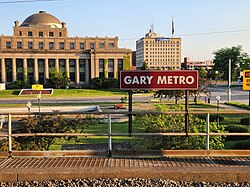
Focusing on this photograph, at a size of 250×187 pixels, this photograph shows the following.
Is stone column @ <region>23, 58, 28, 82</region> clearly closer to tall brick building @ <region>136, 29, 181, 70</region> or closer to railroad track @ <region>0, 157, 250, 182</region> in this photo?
railroad track @ <region>0, 157, 250, 182</region>

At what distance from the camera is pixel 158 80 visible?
7.27 metres

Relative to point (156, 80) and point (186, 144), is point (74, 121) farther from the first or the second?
point (156, 80)

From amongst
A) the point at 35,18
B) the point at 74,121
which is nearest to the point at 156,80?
the point at 74,121

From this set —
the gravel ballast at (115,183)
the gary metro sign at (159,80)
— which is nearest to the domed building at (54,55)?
the gary metro sign at (159,80)

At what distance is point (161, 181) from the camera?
19.2ft

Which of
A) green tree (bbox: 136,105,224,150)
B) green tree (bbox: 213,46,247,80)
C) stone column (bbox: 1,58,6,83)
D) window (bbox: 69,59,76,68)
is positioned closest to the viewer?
green tree (bbox: 136,105,224,150)

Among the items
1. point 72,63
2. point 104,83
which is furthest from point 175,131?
point 72,63

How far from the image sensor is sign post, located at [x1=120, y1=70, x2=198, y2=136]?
7.26 meters

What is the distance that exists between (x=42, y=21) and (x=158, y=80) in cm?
10054

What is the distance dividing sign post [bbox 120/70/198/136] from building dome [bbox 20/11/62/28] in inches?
3866

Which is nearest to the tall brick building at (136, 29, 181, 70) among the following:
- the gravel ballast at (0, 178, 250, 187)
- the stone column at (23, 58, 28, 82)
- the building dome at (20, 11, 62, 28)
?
the building dome at (20, 11, 62, 28)

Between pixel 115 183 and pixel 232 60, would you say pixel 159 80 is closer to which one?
pixel 115 183

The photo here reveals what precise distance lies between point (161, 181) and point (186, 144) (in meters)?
4.04

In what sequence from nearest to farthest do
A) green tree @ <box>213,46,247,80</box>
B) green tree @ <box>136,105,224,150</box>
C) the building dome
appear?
green tree @ <box>136,105,224,150</box> < the building dome < green tree @ <box>213,46,247,80</box>
